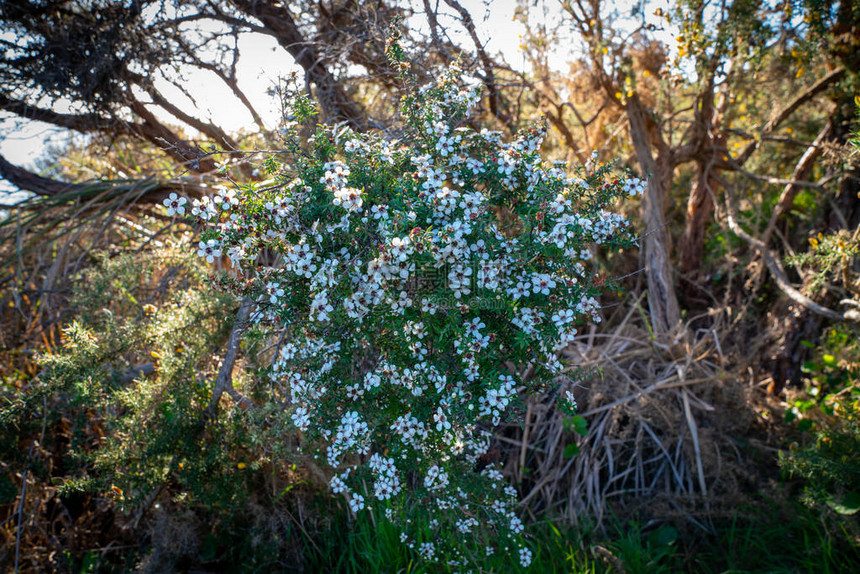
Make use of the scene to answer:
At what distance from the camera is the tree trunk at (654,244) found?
375cm

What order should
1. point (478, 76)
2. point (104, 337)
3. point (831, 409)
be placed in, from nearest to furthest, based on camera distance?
point (104, 337), point (831, 409), point (478, 76)

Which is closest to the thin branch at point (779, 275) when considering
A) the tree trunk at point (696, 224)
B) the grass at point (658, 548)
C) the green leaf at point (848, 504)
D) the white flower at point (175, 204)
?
the tree trunk at point (696, 224)

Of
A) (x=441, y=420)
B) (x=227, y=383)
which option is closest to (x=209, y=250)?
(x=441, y=420)

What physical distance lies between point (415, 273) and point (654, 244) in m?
2.78

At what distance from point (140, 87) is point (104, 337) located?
1.85 metres

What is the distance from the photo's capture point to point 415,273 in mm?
1610

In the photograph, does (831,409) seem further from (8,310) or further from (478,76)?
(8,310)

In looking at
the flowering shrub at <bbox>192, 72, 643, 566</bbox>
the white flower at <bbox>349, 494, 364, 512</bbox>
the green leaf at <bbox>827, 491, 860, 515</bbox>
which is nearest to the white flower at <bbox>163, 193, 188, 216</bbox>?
the flowering shrub at <bbox>192, 72, 643, 566</bbox>

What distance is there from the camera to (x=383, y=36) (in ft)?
Result: 9.52

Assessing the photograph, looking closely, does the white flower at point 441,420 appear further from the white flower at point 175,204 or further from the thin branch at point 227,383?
the thin branch at point 227,383

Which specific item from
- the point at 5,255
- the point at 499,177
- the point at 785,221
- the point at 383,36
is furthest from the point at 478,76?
the point at 5,255

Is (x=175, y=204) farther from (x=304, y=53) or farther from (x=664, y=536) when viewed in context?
(x=664, y=536)

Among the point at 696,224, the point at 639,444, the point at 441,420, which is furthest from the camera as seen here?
the point at 696,224

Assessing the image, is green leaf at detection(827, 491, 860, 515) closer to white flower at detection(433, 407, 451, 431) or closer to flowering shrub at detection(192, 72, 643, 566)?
flowering shrub at detection(192, 72, 643, 566)
